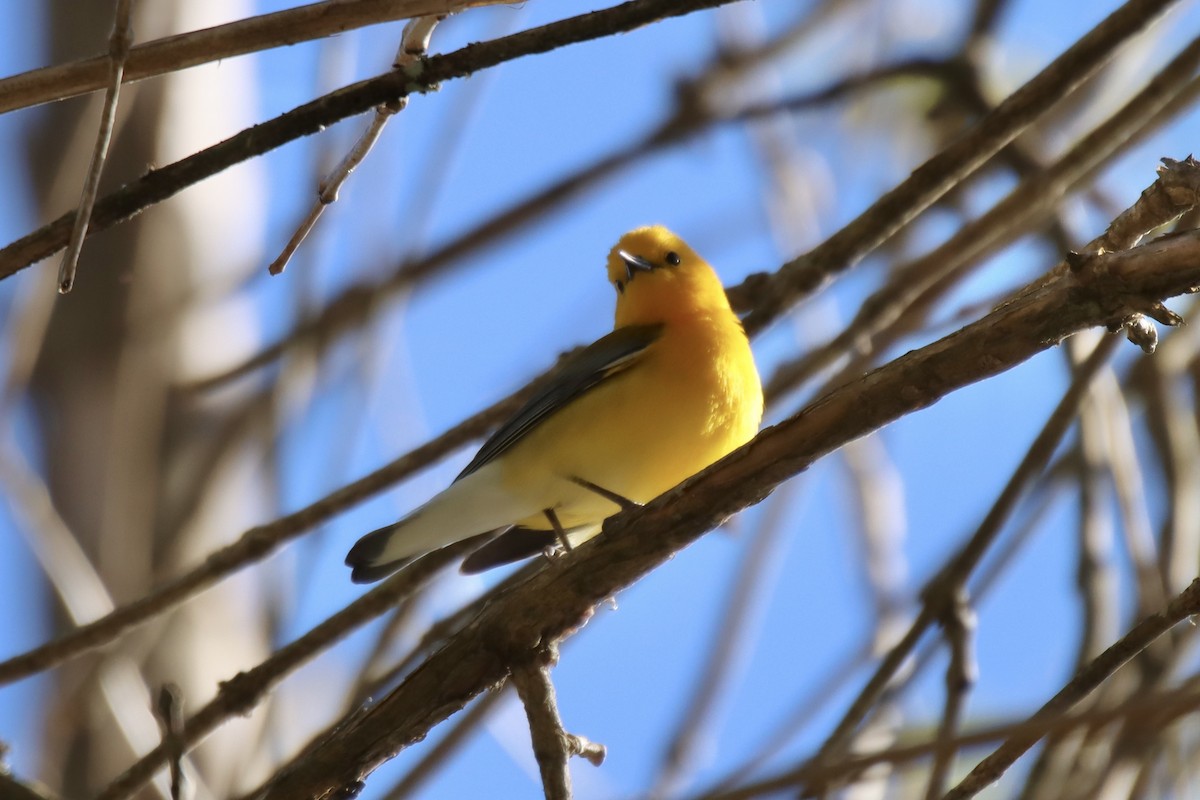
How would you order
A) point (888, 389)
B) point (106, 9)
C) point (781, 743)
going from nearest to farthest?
point (888, 389) → point (781, 743) → point (106, 9)

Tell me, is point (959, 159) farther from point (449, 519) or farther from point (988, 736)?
point (988, 736)

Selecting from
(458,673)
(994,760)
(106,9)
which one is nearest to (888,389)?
(994,760)

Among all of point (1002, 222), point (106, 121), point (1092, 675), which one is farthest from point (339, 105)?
point (1002, 222)

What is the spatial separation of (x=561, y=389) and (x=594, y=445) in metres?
0.27

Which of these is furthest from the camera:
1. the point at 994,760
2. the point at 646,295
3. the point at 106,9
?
the point at 106,9

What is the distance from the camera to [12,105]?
8.04ft

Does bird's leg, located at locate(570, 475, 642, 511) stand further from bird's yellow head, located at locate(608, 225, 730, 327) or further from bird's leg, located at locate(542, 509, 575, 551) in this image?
bird's yellow head, located at locate(608, 225, 730, 327)

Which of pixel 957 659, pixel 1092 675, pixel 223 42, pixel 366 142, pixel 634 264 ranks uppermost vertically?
pixel 634 264

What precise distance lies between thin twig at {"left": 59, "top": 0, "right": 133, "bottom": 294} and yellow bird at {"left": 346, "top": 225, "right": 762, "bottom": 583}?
2474 mm

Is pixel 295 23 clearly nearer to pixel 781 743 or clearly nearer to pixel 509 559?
pixel 781 743

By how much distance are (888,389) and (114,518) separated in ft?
15.3

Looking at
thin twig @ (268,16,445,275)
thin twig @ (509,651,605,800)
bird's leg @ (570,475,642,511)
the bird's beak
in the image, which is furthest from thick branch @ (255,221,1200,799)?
the bird's beak

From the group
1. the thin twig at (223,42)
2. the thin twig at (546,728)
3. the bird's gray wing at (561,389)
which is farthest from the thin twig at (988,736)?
the bird's gray wing at (561,389)

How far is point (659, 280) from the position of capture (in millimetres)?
5793
